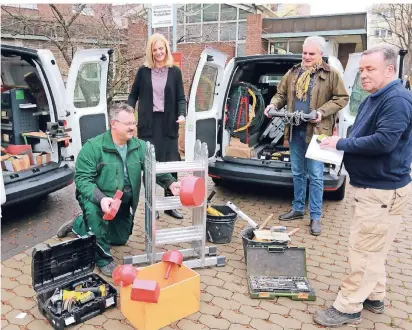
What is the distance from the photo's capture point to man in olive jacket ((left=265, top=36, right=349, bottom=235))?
158 inches

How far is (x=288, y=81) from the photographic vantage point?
436 cm

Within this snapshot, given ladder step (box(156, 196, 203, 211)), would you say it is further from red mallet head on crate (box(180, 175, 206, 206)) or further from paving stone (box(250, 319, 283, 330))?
paving stone (box(250, 319, 283, 330))

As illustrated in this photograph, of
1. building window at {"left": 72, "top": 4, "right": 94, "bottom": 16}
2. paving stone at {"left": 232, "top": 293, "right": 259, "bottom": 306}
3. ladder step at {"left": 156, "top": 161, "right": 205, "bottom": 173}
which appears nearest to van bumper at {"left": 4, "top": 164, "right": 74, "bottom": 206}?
ladder step at {"left": 156, "top": 161, "right": 205, "bottom": 173}

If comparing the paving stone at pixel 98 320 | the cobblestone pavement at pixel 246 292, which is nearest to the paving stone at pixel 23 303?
the cobblestone pavement at pixel 246 292

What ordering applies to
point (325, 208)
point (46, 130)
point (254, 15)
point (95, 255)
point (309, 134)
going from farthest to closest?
point (254, 15) < point (325, 208) < point (46, 130) < point (309, 134) < point (95, 255)

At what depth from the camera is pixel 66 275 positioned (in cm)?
305

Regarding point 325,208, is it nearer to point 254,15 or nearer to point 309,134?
point 309,134

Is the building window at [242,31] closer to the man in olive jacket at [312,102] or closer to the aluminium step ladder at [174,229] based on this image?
the man in olive jacket at [312,102]

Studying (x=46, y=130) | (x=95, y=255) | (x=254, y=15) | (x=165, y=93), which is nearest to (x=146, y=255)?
(x=95, y=255)

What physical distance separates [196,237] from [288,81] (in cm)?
205

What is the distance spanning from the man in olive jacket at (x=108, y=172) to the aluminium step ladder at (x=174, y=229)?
0.16 metres

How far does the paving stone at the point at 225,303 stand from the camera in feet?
9.80

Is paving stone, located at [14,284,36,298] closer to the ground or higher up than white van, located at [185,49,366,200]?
closer to the ground

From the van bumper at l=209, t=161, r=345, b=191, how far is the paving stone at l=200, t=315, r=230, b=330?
→ 2.30 meters
